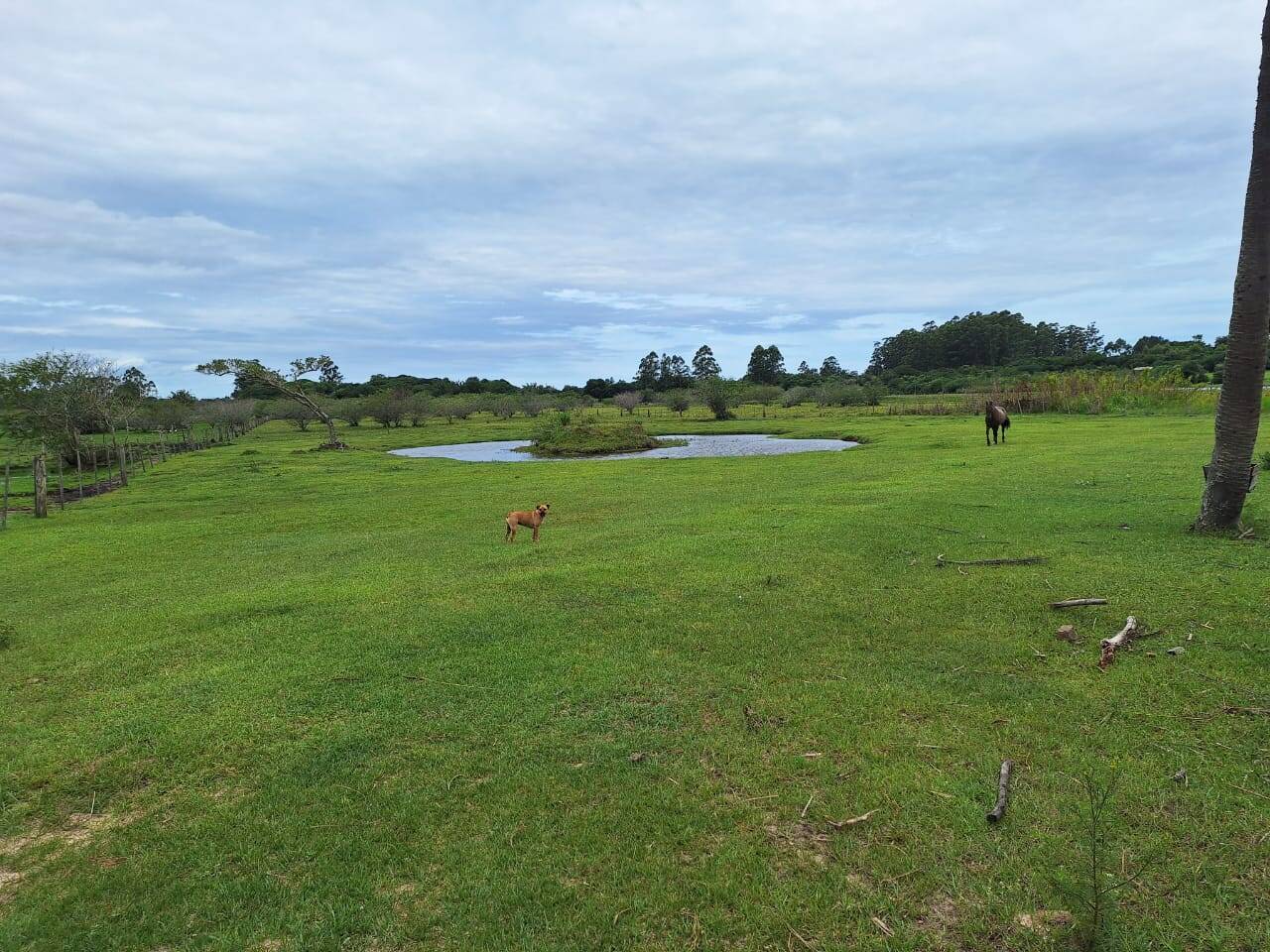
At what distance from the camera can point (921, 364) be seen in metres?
128

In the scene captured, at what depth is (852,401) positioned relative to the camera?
78750 millimetres

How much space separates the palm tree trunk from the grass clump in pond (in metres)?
34.0

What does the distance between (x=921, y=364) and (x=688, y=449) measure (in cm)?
10399

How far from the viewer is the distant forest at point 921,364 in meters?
106

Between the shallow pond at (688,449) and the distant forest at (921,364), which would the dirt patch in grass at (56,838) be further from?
the distant forest at (921,364)

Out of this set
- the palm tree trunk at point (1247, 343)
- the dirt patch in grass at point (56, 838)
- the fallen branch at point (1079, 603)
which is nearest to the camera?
the dirt patch in grass at point (56, 838)

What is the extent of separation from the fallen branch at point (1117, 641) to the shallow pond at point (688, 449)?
84.1 feet

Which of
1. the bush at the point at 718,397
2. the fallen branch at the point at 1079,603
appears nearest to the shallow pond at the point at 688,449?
the bush at the point at 718,397

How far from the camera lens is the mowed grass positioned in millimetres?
3254

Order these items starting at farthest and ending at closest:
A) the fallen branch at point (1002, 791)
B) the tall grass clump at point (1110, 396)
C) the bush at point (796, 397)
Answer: the bush at point (796, 397) < the tall grass clump at point (1110, 396) < the fallen branch at point (1002, 791)

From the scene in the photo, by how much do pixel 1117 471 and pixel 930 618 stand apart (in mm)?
12399

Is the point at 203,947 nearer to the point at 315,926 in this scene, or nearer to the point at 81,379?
the point at 315,926

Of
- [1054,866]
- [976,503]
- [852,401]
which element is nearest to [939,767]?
[1054,866]

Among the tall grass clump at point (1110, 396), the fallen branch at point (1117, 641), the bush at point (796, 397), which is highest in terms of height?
the bush at point (796, 397)
